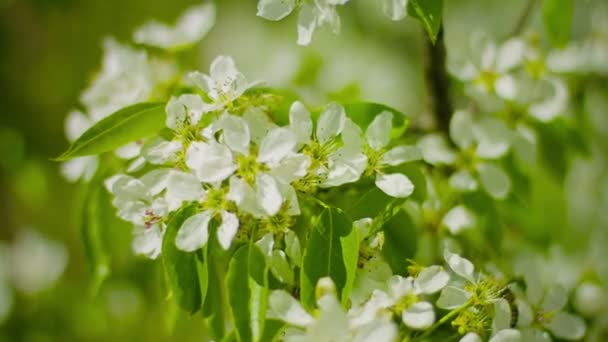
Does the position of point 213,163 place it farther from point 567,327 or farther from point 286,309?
point 567,327

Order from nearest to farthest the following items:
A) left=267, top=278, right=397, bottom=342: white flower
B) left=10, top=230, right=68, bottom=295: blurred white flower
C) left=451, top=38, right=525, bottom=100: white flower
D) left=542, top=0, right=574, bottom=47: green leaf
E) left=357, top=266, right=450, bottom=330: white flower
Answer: left=267, top=278, right=397, bottom=342: white flower < left=357, top=266, right=450, bottom=330: white flower < left=542, top=0, right=574, bottom=47: green leaf < left=451, top=38, right=525, bottom=100: white flower < left=10, top=230, right=68, bottom=295: blurred white flower

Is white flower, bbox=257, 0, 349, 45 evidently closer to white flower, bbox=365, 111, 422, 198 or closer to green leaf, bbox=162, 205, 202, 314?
white flower, bbox=365, 111, 422, 198

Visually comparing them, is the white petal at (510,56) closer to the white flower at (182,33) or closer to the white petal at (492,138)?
the white petal at (492,138)

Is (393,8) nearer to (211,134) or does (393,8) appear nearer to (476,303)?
(211,134)

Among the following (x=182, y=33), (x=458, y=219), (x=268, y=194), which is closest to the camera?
(x=268, y=194)

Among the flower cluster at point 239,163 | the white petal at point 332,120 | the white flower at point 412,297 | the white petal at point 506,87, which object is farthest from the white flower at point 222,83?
the white petal at point 506,87

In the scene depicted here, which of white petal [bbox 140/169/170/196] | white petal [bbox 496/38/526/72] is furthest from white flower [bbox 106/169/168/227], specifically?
white petal [bbox 496/38/526/72]

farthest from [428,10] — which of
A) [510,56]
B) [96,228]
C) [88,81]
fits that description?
[88,81]
